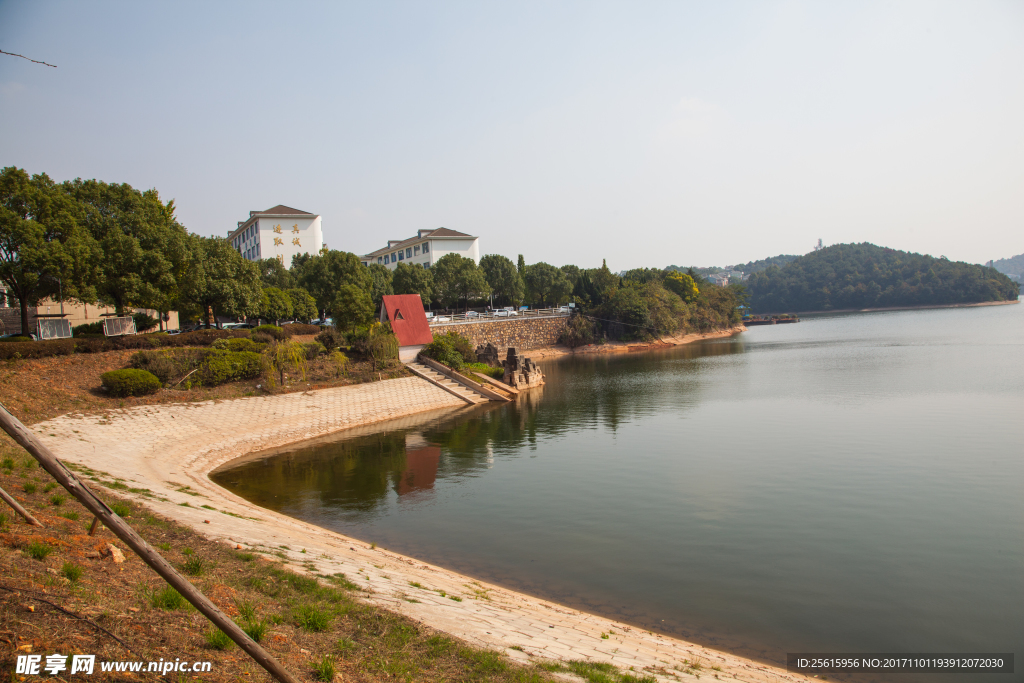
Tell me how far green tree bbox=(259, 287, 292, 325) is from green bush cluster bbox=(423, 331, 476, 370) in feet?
50.3

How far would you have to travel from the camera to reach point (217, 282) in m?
35.3

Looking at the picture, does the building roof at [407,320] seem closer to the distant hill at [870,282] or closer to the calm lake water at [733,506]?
the calm lake water at [733,506]

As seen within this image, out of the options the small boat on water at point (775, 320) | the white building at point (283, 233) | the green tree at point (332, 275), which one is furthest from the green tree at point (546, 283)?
the small boat on water at point (775, 320)

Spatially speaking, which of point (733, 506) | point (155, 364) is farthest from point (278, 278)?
point (733, 506)

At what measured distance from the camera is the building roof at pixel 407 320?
3806 centimetres

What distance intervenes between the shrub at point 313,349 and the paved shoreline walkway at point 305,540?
7.05m

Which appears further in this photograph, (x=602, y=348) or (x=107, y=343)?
(x=602, y=348)

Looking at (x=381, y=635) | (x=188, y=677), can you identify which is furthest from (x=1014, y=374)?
(x=188, y=677)

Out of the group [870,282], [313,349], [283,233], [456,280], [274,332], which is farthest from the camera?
[870,282]

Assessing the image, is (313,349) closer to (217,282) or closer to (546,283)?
(217,282)

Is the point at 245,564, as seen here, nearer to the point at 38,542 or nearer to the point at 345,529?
the point at 38,542

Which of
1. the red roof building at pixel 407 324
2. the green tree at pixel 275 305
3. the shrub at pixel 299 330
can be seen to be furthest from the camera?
the green tree at pixel 275 305

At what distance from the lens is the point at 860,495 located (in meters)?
14.4

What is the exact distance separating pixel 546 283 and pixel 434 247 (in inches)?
876
